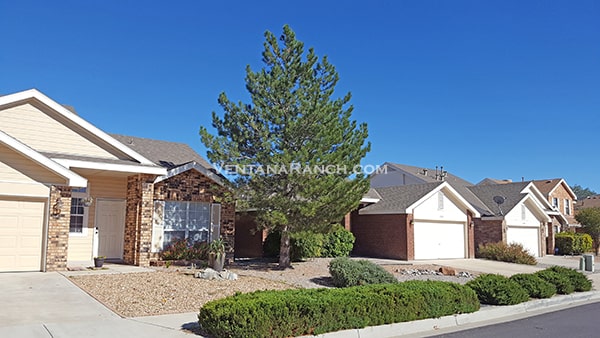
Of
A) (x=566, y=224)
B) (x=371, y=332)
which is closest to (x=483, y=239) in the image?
(x=566, y=224)

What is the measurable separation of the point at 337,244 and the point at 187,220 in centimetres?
793

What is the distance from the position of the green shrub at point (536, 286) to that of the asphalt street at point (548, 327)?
1158 millimetres

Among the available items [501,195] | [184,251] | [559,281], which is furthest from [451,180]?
[184,251]

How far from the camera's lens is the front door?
1744cm

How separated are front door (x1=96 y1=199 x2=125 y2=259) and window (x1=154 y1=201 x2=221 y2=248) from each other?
1.74 meters

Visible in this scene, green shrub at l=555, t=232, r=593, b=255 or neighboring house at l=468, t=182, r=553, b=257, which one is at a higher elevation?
neighboring house at l=468, t=182, r=553, b=257

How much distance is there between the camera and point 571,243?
110 ft

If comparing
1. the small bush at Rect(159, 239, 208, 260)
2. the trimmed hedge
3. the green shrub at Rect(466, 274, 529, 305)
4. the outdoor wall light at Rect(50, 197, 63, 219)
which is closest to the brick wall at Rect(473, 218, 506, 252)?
the trimmed hedge

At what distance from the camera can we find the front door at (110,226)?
1744cm

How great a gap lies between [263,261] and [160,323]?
11.1m

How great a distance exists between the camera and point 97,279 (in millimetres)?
13031

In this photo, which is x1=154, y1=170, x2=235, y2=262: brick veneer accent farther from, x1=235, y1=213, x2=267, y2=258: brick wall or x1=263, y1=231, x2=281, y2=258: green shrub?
x1=235, y1=213, x2=267, y2=258: brick wall

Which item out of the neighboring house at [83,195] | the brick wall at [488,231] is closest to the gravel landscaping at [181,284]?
the neighboring house at [83,195]

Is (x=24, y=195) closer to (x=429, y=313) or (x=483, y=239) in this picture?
(x=429, y=313)
